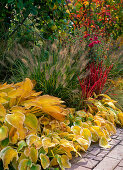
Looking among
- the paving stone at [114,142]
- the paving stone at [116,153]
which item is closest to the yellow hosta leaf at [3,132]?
the paving stone at [116,153]

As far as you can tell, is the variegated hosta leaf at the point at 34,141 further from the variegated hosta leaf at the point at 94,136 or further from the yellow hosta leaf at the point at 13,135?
the variegated hosta leaf at the point at 94,136

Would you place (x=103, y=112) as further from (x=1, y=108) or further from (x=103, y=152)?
(x=1, y=108)

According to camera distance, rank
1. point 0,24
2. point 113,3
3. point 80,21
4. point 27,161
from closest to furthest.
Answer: point 27,161, point 0,24, point 80,21, point 113,3

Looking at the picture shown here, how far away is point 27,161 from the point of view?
2.09 metres

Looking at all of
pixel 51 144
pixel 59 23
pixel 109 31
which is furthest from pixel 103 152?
pixel 109 31

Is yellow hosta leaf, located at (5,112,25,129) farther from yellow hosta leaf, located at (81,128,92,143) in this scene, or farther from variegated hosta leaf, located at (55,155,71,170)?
yellow hosta leaf, located at (81,128,92,143)

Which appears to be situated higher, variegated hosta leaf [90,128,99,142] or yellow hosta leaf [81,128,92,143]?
yellow hosta leaf [81,128,92,143]

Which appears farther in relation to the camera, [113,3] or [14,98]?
[113,3]

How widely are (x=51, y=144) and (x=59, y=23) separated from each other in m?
2.99

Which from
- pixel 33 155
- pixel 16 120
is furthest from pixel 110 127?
pixel 16 120

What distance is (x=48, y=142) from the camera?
2266 millimetres

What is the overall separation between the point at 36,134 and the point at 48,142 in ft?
0.53

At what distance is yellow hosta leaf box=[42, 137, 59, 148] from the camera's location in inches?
86.7

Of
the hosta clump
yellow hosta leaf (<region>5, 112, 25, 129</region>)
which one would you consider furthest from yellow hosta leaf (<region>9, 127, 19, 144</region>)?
yellow hosta leaf (<region>5, 112, 25, 129</region>)
